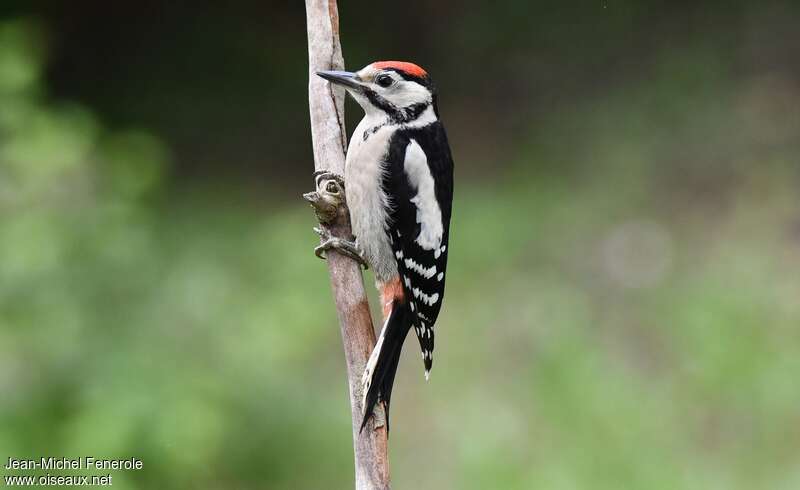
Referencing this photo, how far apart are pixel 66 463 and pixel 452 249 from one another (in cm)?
263

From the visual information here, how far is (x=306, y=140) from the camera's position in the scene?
259 inches

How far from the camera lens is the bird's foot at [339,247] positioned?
2.62 metres

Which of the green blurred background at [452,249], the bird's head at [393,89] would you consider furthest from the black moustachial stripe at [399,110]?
the green blurred background at [452,249]

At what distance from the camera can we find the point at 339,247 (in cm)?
262

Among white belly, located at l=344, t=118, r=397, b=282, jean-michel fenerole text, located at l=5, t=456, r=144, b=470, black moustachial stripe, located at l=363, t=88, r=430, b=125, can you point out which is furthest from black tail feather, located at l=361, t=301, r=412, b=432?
jean-michel fenerole text, located at l=5, t=456, r=144, b=470

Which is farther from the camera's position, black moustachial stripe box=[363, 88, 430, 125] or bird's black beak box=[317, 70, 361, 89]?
black moustachial stripe box=[363, 88, 430, 125]

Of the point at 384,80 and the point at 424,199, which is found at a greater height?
the point at 384,80

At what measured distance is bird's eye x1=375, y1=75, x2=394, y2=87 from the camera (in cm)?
269

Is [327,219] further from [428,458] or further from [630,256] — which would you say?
[630,256]

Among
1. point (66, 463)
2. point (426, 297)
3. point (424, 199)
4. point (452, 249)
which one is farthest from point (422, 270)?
point (452, 249)

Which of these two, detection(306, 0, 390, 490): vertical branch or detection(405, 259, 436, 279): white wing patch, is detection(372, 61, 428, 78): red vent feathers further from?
detection(405, 259, 436, 279): white wing patch

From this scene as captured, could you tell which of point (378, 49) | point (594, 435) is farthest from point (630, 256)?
point (378, 49)

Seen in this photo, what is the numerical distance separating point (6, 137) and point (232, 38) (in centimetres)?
292

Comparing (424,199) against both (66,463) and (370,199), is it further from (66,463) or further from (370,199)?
(66,463)
